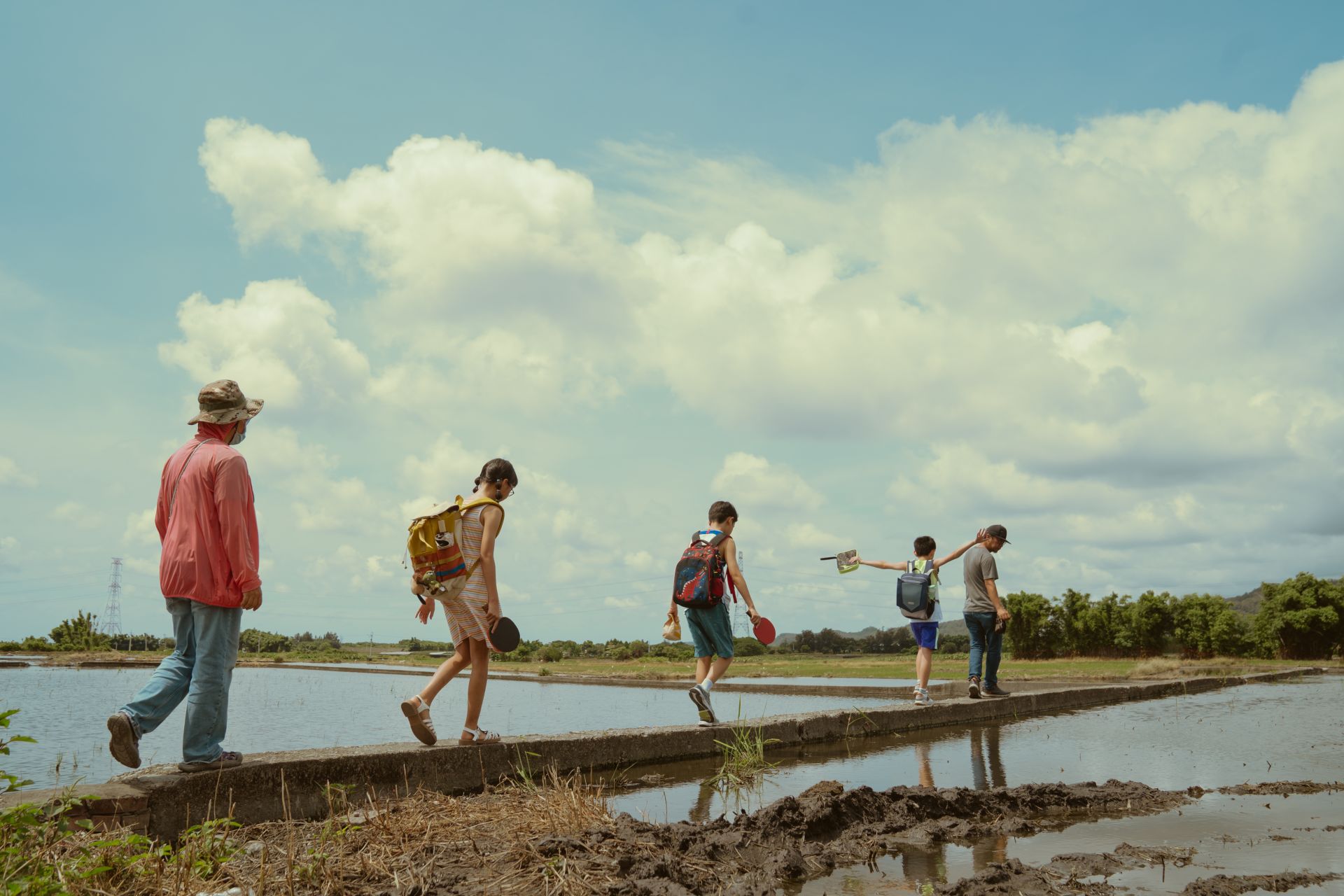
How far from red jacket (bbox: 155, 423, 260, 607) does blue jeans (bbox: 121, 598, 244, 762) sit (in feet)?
0.31

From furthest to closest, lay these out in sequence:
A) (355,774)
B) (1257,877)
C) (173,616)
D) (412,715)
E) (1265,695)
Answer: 1. (1265,695)
2. (412,715)
3. (355,774)
4. (173,616)
5. (1257,877)

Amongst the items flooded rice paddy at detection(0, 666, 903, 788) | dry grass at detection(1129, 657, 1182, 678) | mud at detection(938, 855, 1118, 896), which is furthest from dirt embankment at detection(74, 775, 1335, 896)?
dry grass at detection(1129, 657, 1182, 678)

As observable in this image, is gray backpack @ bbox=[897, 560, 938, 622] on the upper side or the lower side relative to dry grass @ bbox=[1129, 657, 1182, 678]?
upper

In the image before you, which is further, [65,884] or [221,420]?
[221,420]

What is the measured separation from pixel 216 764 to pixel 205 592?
811 mm

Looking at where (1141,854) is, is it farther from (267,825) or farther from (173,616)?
(173,616)

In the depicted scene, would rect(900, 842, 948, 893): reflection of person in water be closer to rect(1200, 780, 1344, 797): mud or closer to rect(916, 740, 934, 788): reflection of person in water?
rect(916, 740, 934, 788): reflection of person in water

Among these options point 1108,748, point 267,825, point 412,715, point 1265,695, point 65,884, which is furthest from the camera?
point 1265,695

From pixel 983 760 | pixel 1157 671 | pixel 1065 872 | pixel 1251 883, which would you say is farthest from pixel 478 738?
pixel 1157 671

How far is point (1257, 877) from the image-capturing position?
10.8ft

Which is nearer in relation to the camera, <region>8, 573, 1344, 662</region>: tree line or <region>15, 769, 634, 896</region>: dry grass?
<region>15, 769, 634, 896</region>: dry grass

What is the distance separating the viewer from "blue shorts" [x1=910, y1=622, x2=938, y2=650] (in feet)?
31.5

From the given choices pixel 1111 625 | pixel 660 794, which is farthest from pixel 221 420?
pixel 1111 625

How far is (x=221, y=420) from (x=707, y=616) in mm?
3944
